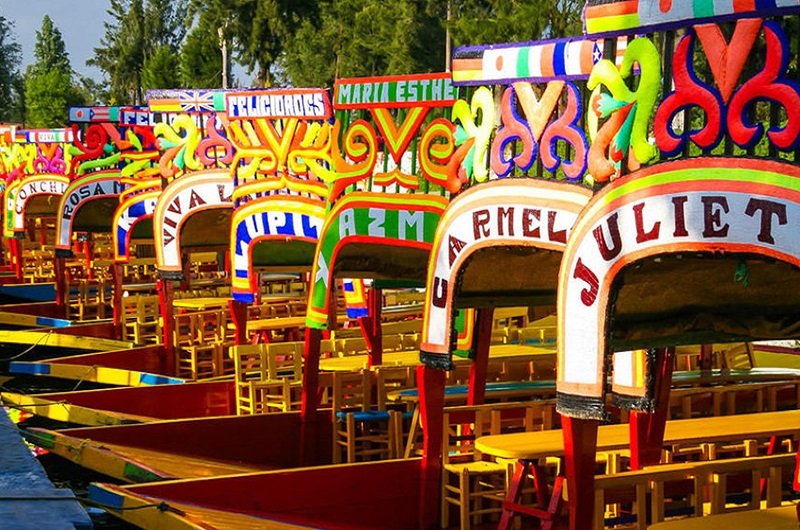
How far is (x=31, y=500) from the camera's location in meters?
8.58

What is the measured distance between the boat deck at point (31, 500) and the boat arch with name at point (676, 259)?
12.5ft

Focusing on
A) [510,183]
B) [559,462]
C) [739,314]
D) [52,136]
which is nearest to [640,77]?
[510,183]

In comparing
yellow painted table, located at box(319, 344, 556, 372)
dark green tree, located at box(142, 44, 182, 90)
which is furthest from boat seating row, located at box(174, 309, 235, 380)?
dark green tree, located at box(142, 44, 182, 90)

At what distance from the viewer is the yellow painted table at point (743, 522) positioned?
35.5 ft

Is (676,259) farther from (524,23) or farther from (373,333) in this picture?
(524,23)

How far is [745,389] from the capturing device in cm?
1767

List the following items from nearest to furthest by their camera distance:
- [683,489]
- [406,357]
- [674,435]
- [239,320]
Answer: [683,489] → [674,435] → [406,357] → [239,320]

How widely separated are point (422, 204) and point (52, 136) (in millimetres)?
22742

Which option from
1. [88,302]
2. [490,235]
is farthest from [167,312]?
[490,235]

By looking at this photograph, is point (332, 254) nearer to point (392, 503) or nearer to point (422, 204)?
point (422, 204)

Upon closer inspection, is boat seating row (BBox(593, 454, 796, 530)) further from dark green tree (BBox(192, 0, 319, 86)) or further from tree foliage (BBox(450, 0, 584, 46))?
dark green tree (BBox(192, 0, 319, 86))

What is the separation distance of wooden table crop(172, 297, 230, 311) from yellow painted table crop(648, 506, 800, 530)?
17458 millimetres

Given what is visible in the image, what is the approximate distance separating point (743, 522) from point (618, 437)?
3947mm

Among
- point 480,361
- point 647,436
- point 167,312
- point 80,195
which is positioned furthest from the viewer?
point 80,195
